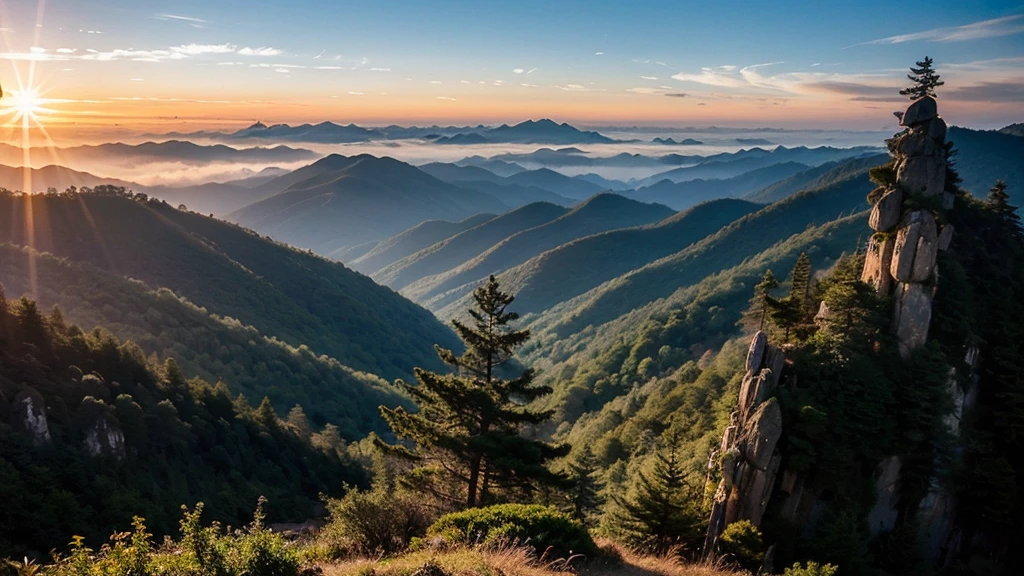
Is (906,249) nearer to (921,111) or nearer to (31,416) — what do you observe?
(921,111)

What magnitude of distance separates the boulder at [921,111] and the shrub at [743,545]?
32.8 metres

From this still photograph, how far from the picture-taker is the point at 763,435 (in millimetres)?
30797

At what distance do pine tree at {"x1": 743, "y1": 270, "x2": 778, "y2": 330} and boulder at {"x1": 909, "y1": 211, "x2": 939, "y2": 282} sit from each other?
8047 millimetres

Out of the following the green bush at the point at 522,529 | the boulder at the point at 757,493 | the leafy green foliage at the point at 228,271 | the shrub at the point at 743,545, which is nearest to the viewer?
the green bush at the point at 522,529

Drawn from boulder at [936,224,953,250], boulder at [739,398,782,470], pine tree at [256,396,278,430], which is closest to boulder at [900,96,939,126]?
boulder at [936,224,953,250]

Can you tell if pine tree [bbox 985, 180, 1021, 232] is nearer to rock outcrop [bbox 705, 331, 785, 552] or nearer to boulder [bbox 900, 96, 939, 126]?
boulder [bbox 900, 96, 939, 126]

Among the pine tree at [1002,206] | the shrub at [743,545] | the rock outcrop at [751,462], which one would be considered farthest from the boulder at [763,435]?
the pine tree at [1002,206]

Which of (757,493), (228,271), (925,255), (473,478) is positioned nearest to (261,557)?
(473,478)

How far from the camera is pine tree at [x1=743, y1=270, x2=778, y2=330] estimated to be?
38.1 meters

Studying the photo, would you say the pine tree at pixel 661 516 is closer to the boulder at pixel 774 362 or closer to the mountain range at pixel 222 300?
the boulder at pixel 774 362

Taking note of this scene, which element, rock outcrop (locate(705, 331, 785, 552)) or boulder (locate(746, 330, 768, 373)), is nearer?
rock outcrop (locate(705, 331, 785, 552))

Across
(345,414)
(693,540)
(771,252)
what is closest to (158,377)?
(345,414)

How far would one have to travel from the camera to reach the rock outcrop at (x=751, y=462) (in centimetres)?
3039

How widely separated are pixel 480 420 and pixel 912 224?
3078cm
